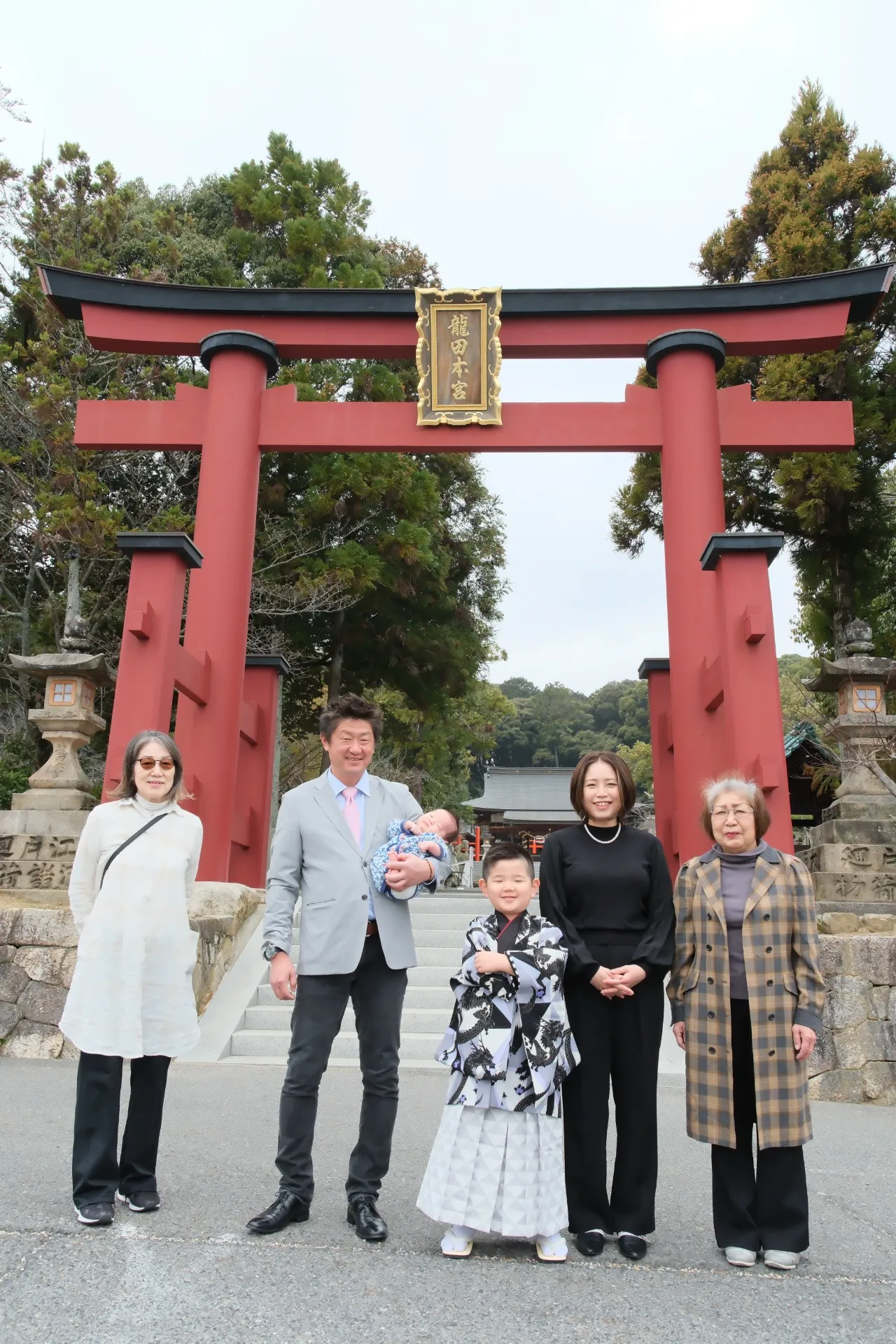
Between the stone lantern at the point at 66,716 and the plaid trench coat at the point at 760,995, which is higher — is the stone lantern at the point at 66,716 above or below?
above

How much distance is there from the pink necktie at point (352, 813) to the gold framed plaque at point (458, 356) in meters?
5.31

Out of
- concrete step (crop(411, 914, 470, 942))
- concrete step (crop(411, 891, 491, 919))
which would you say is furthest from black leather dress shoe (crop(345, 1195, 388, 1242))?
concrete step (crop(411, 891, 491, 919))

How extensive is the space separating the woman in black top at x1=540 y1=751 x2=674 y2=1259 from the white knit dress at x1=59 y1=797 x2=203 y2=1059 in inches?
42.4

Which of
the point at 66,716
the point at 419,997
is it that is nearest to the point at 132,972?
the point at 419,997

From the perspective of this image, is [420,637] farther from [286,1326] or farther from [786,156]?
[286,1326]

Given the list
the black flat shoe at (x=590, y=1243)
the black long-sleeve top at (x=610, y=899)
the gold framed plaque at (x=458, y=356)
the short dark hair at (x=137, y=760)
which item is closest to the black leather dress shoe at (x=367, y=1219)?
the black flat shoe at (x=590, y=1243)

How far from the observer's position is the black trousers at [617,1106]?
2494 millimetres

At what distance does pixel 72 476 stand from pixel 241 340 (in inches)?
147

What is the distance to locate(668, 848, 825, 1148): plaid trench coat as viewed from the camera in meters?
2.46

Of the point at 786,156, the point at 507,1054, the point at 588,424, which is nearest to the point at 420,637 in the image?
the point at 588,424

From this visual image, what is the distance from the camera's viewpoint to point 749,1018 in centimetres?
255

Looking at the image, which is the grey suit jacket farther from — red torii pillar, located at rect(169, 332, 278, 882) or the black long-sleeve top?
red torii pillar, located at rect(169, 332, 278, 882)

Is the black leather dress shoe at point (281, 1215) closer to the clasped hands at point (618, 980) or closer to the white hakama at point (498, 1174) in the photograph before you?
the white hakama at point (498, 1174)

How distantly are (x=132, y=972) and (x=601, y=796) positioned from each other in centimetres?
142
